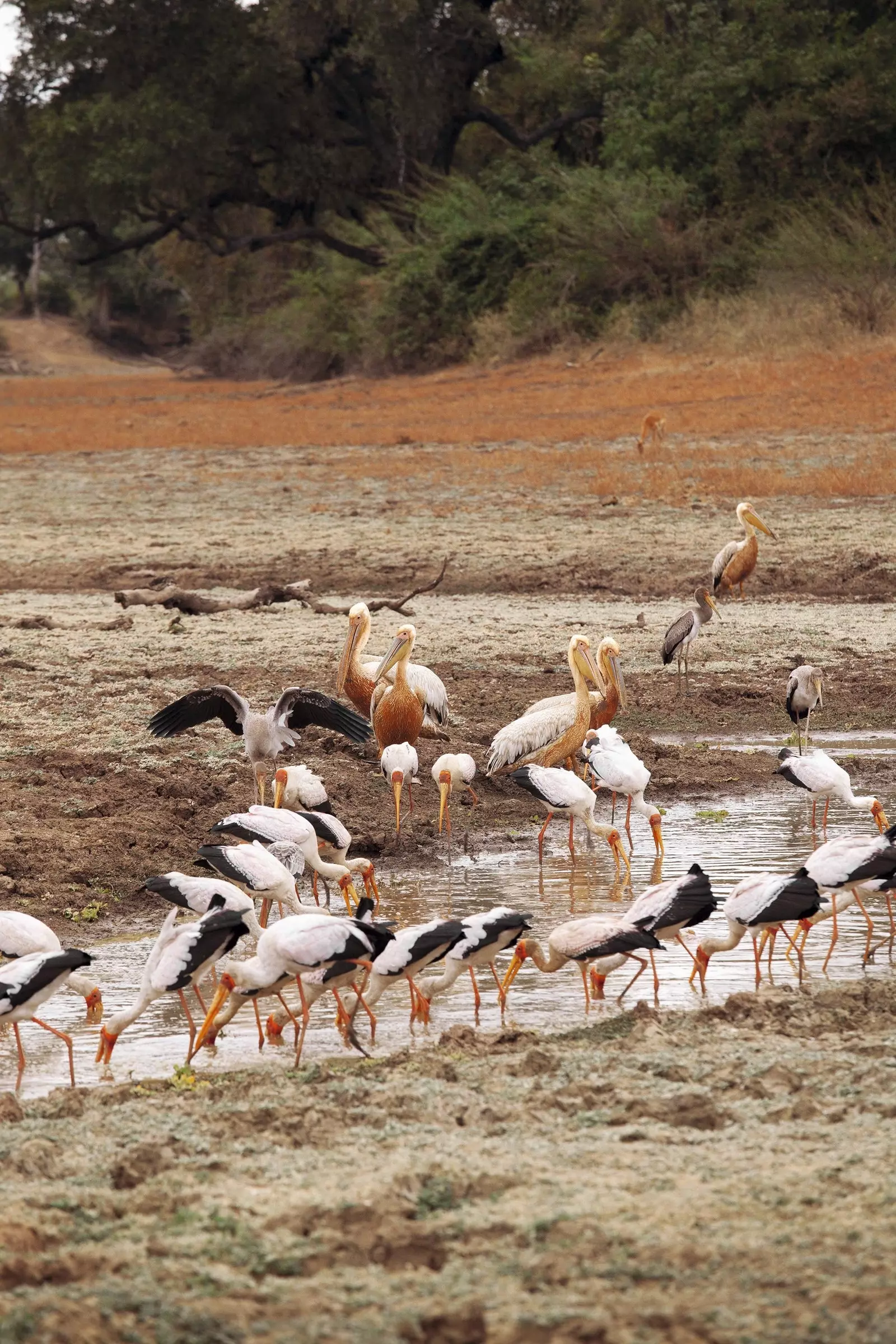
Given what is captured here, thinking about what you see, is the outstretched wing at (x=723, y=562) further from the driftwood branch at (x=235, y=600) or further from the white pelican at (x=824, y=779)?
the white pelican at (x=824, y=779)

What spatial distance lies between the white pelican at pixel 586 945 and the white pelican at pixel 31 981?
5.01 ft

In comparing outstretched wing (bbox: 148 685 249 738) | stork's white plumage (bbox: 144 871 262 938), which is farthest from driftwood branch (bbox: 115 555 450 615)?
stork's white plumage (bbox: 144 871 262 938)

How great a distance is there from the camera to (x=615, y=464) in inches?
811

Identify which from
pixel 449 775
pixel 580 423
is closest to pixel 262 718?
pixel 449 775

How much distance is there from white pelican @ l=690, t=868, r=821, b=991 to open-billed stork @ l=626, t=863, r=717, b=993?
0.35ft

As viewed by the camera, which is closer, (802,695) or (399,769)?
(399,769)

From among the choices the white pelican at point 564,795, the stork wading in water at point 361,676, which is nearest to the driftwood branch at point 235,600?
the stork wading in water at point 361,676

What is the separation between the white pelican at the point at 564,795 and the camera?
780cm

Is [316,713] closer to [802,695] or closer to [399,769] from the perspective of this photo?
[399,769]

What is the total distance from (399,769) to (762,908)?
112 inches

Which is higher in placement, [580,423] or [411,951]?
[580,423]

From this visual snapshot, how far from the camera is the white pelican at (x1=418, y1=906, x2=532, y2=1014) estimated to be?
222 inches

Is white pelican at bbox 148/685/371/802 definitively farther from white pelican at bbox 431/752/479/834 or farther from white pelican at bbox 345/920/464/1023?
white pelican at bbox 345/920/464/1023

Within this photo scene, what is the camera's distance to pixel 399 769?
8.35 m
